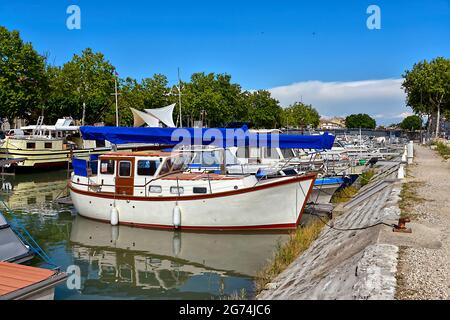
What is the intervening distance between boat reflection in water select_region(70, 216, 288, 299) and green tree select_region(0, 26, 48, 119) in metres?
36.3

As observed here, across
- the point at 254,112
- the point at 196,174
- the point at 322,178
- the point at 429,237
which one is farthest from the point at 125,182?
the point at 254,112

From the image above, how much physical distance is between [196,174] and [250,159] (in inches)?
219

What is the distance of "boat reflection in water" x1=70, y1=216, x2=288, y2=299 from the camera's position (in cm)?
1026

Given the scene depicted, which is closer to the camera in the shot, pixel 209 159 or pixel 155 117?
pixel 209 159

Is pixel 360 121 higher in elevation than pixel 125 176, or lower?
higher

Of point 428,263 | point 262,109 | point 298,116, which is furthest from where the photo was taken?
point 298,116

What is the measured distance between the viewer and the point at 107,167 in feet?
54.5

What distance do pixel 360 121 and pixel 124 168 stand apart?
15832cm

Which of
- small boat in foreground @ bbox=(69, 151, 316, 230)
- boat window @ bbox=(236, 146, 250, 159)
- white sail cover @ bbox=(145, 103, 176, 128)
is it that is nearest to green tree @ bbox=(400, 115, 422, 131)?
white sail cover @ bbox=(145, 103, 176, 128)

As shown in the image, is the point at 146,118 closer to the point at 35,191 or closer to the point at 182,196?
the point at 35,191

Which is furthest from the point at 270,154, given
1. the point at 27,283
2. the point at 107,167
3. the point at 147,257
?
the point at 27,283

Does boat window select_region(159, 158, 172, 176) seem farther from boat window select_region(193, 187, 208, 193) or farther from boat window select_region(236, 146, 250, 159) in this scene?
boat window select_region(236, 146, 250, 159)
